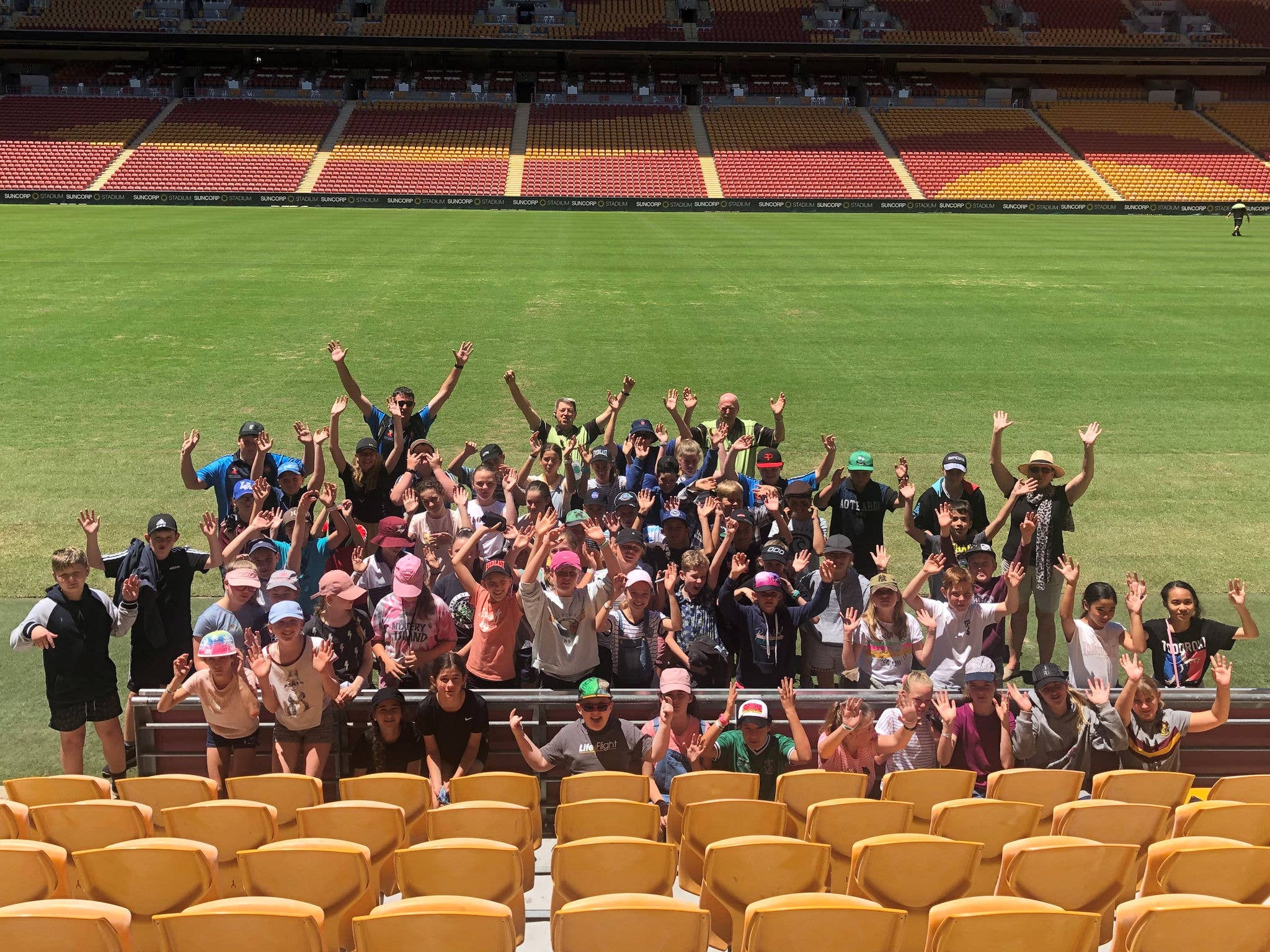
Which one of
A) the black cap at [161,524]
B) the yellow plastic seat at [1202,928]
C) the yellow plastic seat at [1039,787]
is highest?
the black cap at [161,524]

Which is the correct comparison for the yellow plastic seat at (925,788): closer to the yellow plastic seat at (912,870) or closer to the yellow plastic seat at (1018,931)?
the yellow plastic seat at (912,870)

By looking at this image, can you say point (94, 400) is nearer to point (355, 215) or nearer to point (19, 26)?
point (355, 215)

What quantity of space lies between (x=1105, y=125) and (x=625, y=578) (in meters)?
58.7

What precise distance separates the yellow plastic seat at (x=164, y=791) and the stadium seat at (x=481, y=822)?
1.26 metres

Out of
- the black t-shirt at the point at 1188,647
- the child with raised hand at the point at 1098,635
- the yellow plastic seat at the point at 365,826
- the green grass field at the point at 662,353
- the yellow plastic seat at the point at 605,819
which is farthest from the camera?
the green grass field at the point at 662,353

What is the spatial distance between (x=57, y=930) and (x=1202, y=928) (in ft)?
13.2

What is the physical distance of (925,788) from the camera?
527cm

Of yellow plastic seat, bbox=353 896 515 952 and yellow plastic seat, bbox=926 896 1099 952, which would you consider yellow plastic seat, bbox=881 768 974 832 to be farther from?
yellow plastic seat, bbox=353 896 515 952

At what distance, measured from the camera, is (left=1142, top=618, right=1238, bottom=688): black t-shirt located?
6.80 m

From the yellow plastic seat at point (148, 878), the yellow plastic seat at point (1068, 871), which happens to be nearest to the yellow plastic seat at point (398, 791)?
the yellow plastic seat at point (148, 878)

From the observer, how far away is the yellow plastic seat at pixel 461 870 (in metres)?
4.18

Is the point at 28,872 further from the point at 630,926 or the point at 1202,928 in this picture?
the point at 1202,928

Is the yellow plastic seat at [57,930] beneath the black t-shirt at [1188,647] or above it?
above

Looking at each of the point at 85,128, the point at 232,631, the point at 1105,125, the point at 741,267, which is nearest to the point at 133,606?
the point at 232,631
